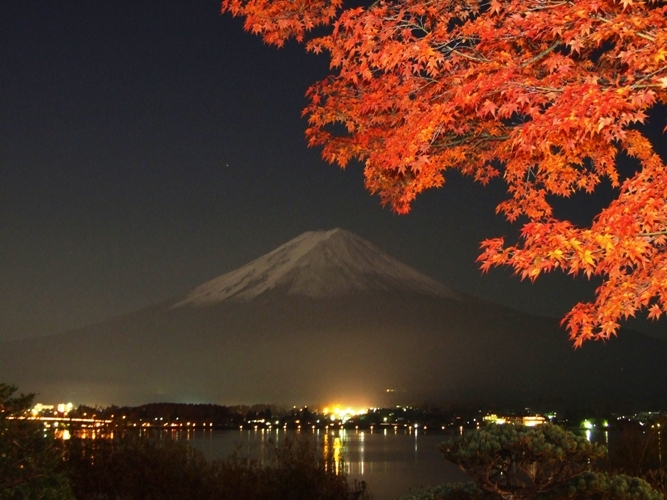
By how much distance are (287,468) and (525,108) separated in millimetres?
8972

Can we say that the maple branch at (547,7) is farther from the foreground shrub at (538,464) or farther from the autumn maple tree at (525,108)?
the foreground shrub at (538,464)

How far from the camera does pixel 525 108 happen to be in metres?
5.98

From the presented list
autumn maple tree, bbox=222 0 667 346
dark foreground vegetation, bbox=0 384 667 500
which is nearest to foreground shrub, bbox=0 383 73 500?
dark foreground vegetation, bbox=0 384 667 500

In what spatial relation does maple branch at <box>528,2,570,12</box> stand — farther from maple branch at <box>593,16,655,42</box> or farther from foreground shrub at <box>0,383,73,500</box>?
foreground shrub at <box>0,383,73,500</box>

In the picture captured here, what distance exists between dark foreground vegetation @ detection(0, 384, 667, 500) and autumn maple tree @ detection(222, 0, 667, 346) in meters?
2.47

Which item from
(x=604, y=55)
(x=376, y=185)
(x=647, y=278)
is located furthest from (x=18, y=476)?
(x=604, y=55)

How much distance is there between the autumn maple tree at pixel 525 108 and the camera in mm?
5449

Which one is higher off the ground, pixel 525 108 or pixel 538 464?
pixel 525 108

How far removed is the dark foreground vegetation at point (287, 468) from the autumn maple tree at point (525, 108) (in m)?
2.47

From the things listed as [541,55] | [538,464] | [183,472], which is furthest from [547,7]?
[183,472]

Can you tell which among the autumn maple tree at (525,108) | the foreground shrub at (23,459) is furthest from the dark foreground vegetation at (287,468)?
the autumn maple tree at (525,108)

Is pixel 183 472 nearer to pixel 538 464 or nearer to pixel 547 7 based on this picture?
pixel 538 464

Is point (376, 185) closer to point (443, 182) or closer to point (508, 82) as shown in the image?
point (443, 182)

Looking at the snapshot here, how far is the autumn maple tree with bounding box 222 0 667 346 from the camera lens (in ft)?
17.9
